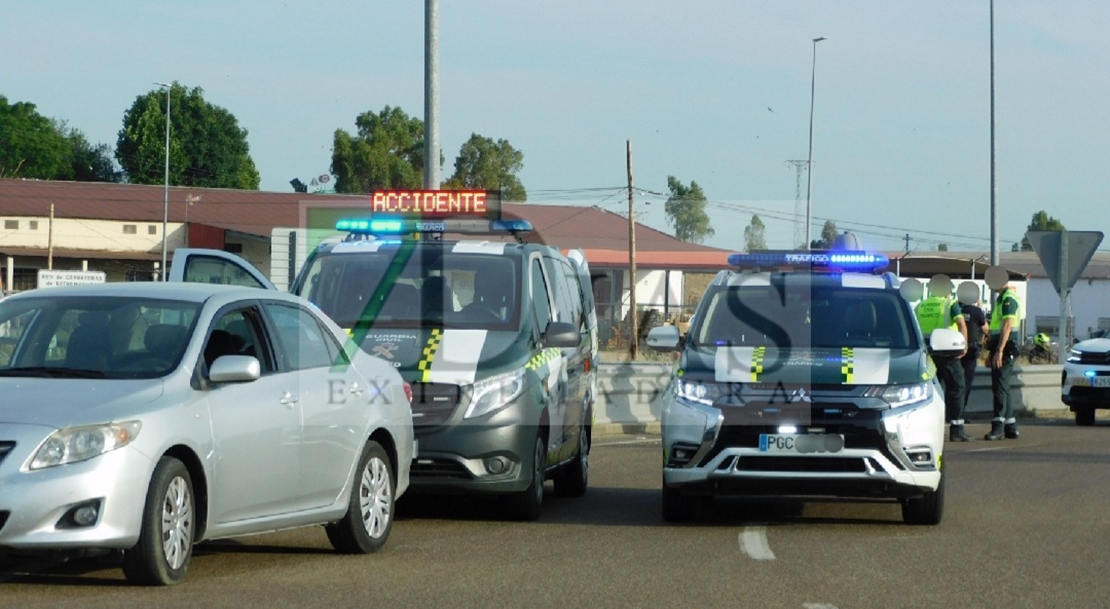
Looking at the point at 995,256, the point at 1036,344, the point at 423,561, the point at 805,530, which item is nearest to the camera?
the point at 423,561

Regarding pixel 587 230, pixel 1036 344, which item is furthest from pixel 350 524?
pixel 587 230

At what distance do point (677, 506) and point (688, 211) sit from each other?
106m

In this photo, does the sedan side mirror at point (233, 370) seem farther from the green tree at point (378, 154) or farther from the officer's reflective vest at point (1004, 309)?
the green tree at point (378, 154)

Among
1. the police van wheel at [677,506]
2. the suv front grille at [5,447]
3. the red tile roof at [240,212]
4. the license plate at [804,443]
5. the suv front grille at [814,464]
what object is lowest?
the police van wheel at [677,506]

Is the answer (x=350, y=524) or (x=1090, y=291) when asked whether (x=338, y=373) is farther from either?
(x=1090, y=291)

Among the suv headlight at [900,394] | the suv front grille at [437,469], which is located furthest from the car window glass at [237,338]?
the suv headlight at [900,394]

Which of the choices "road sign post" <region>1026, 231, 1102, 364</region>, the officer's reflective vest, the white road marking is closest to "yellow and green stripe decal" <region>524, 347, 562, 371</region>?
the white road marking

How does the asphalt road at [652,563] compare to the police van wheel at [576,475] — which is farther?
the police van wheel at [576,475]

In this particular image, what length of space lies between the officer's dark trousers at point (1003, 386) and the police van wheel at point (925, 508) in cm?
953

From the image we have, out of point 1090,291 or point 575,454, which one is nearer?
point 575,454

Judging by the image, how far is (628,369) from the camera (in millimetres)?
20453

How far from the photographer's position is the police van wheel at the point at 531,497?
11211 mm

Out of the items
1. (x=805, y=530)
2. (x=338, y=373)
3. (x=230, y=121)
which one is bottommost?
(x=805, y=530)

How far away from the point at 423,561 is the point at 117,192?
235 feet
